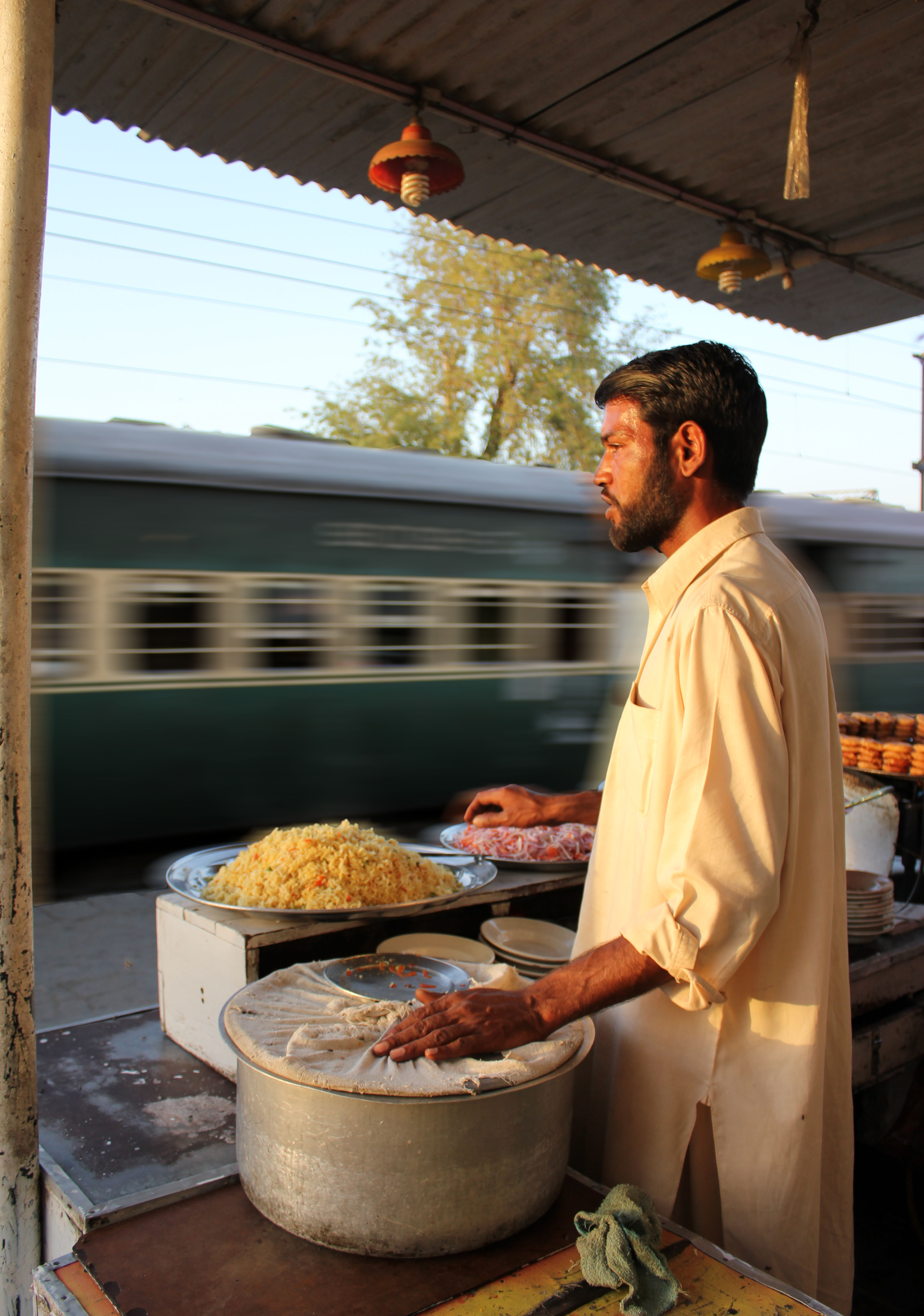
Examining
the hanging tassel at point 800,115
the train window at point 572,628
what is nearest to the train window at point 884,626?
the train window at point 572,628

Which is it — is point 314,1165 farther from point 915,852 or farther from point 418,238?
point 418,238

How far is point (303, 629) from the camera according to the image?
22.4 feet

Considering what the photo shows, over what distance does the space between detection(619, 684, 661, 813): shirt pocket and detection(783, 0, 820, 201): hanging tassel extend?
230cm

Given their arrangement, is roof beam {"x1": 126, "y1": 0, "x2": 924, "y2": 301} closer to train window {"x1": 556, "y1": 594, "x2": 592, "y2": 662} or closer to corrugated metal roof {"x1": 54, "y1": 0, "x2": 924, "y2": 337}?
corrugated metal roof {"x1": 54, "y1": 0, "x2": 924, "y2": 337}

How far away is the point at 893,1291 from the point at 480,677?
5036mm

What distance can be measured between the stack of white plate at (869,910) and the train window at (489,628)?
4.79m

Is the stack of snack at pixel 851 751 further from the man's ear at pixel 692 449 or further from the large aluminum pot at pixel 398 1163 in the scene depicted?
the large aluminum pot at pixel 398 1163

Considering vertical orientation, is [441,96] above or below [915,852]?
above

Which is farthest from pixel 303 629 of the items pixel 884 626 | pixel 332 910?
pixel 884 626

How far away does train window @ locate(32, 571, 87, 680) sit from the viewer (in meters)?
5.87

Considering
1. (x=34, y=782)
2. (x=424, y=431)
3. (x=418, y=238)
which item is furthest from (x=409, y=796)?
(x=418, y=238)

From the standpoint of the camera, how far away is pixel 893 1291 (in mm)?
3031

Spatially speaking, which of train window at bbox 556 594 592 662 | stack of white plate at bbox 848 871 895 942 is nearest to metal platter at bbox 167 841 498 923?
stack of white plate at bbox 848 871 895 942

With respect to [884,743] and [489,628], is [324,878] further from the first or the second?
[489,628]
